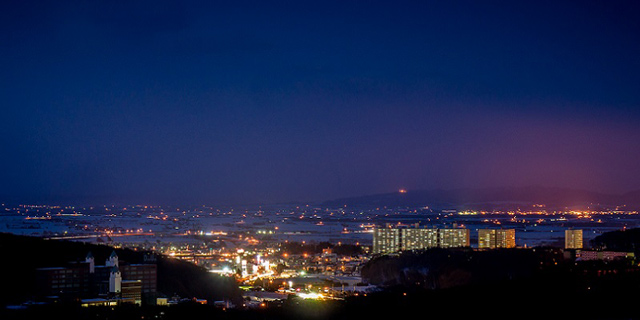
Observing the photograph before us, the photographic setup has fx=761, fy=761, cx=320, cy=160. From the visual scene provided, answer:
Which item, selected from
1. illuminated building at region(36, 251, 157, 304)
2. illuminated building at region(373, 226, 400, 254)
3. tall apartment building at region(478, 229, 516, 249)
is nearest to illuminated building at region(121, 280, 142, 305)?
illuminated building at region(36, 251, 157, 304)

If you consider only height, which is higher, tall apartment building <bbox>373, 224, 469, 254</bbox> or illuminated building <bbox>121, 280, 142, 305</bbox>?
tall apartment building <bbox>373, 224, 469, 254</bbox>

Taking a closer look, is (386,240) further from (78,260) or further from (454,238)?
(78,260)

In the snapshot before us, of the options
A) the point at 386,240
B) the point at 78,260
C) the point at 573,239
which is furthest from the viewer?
the point at 573,239

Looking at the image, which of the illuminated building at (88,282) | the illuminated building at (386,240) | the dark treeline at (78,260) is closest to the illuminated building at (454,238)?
the illuminated building at (386,240)

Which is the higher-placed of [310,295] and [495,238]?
[495,238]

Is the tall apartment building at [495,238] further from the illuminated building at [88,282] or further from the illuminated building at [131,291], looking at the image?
the illuminated building at [131,291]

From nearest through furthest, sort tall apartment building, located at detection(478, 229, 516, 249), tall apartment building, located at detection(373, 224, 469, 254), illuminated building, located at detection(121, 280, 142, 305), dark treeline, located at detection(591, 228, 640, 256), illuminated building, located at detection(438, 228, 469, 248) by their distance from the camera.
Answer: illuminated building, located at detection(121, 280, 142, 305), dark treeline, located at detection(591, 228, 640, 256), illuminated building, located at detection(438, 228, 469, 248), tall apartment building, located at detection(373, 224, 469, 254), tall apartment building, located at detection(478, 229, 516, 249)

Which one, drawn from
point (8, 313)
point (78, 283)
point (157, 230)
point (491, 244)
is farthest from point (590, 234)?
point (8, 313)

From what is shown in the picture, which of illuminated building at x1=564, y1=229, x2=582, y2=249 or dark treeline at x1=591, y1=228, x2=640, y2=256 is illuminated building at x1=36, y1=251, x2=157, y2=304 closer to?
dark treeline at x1=591, y1=228, x2=640, y2=256

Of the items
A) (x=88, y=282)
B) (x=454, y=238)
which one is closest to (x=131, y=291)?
(x=88, y=282)
